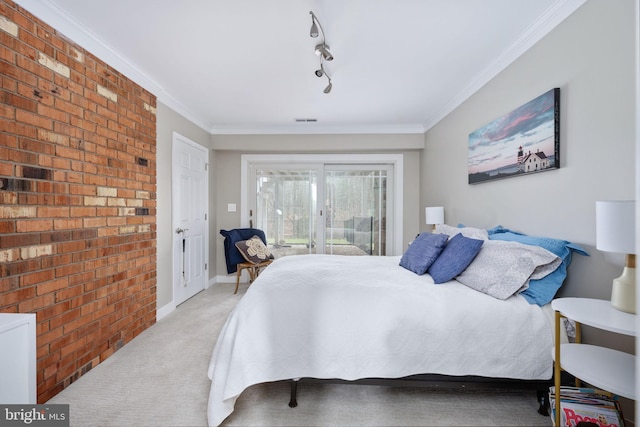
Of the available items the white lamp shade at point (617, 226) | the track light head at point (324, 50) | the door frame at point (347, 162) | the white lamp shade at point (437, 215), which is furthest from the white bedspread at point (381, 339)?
the door frame at point (347, 162)

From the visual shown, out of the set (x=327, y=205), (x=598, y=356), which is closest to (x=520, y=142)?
(x=598, y=356)

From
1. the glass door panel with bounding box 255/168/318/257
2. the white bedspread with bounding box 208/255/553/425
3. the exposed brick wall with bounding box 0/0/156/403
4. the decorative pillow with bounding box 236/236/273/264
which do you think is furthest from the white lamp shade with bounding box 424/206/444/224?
the exposed brick wall with bounding box 0/0/156/403

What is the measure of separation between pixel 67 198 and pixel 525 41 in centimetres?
338

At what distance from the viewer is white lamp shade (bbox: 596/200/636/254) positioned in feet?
3.41

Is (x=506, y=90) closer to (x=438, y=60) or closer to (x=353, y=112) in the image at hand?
(x=438, y=60)

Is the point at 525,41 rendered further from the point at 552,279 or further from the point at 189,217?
the point at 189,217

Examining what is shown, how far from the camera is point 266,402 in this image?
1.63 meters

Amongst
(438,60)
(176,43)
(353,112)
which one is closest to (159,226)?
(176,43)

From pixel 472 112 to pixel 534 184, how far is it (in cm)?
113

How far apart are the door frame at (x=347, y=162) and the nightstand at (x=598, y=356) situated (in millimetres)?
2896

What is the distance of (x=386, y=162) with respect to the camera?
13.9 feet

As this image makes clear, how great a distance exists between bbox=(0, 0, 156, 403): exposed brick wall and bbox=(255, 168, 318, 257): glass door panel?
79.1 inches

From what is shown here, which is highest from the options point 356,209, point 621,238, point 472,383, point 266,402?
point 356,209

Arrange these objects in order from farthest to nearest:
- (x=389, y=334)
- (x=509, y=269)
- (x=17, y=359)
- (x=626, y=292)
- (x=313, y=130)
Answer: (x=313, y=130)
(x=509, y=269)
(x=389, y=334)
(x=626, y=292)
(x=17, y=359)
